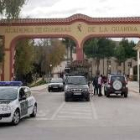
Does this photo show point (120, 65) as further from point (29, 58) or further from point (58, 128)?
point (58, 128)

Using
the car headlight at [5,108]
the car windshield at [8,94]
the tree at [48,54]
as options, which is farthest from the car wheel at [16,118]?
the tree at [48,54]

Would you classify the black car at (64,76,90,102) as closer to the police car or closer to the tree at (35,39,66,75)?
the police car

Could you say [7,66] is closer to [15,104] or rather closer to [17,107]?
[17,107]

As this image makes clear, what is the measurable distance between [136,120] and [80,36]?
2816 centimetres

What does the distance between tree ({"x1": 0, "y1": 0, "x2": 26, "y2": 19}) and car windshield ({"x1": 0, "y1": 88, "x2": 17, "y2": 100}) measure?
24.4 m

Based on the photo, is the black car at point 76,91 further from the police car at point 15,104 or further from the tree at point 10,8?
the tree at point 10,8

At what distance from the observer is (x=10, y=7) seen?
43.7 m

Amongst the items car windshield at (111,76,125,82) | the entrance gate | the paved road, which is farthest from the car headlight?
the entrance gate

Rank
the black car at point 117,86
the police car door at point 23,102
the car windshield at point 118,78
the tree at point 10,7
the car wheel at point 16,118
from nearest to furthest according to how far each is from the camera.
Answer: the car wheel at point 16,118 < the police car door at point 23,102 < the black car at point 117,86 < the car windshield at point 118,78 < the tree at point 10,7

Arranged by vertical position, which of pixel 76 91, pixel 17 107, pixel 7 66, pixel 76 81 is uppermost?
pixel 7 66

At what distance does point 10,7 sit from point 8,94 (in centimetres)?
2553

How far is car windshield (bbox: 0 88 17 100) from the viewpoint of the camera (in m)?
18.8

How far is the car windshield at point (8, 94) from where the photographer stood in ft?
61.6

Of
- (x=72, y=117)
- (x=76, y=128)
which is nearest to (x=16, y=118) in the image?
(x=76, y=128)
